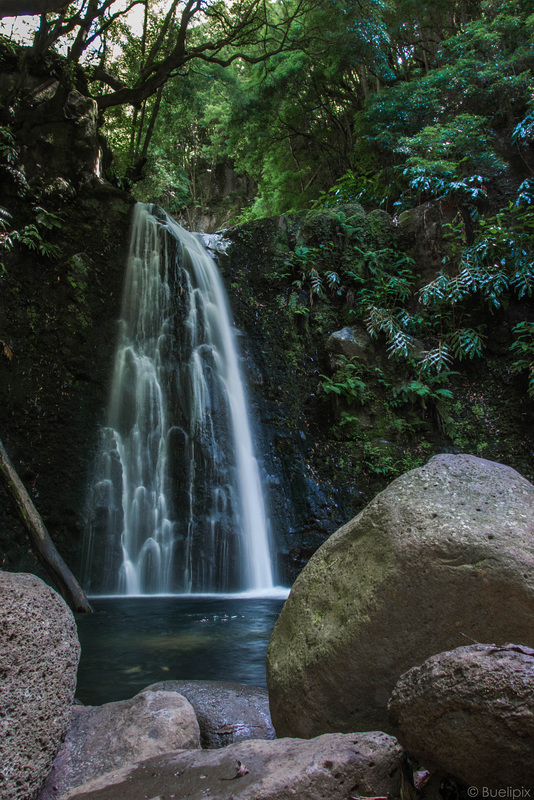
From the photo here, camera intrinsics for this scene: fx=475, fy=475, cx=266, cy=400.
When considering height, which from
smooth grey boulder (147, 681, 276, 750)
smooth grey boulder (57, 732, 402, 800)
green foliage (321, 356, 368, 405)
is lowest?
smooth grey boulder (147, 681, 276, 750)

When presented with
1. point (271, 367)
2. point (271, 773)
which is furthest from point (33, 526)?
point (271, 367)

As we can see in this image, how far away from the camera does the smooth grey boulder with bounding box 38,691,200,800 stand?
91.6 inches

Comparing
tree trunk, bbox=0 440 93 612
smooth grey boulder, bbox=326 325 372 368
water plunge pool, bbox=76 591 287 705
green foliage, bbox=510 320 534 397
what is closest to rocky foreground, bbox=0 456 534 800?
water plunge pool, bbox=76 591 287 705

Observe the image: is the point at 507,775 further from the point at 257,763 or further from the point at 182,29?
the point at 182,29

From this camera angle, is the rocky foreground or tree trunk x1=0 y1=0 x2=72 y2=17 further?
tree trunk x1=0 y1=0 x2=72 y2=17

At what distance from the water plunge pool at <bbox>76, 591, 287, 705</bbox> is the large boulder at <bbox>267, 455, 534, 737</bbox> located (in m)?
2.18

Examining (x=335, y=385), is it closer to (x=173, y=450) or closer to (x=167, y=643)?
(x=173, y=450)

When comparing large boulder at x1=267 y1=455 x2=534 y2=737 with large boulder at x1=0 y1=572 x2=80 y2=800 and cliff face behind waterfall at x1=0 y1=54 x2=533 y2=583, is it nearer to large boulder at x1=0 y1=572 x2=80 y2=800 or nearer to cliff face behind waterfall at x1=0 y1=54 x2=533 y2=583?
large boulder at x1=0 y1=572 x2=80 y2=800

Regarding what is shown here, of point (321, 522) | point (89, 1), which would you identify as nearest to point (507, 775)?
point (321, 522)

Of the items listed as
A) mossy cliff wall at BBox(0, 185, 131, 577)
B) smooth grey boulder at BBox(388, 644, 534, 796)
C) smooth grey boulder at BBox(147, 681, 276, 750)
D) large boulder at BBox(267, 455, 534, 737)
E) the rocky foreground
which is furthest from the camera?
mossy cliff wall at BBox(0, 185, 131, 577)

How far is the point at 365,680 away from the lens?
7.38 feet

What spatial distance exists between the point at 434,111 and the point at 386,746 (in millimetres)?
15976

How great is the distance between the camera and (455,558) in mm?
2189

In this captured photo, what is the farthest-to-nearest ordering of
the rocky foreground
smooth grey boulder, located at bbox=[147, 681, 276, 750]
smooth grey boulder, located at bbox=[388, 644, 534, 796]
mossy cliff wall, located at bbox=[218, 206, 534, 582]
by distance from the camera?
mossy cliff wall, located at bbox=[218, 206, 534, 582] < smooth grey boulder, located at bbox=[147, 681, 276, 750] < the rocky foreground < smooth grey boulder, located at bbox=[388, 644, 534, 796]
